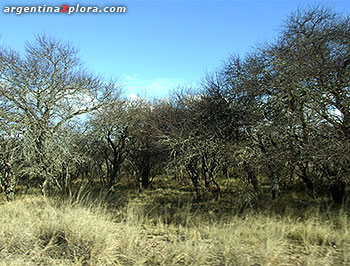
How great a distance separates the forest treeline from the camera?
A: 6.50 meters

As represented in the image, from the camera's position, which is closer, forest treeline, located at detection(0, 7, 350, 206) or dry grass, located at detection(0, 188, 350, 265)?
dry grass, located at detection(0, 188, 350, 265)

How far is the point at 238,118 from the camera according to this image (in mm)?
8281

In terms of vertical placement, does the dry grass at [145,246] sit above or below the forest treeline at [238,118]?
below

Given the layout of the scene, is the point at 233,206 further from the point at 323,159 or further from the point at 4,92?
the point at 4,92

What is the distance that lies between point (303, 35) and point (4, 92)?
9874 millimetres

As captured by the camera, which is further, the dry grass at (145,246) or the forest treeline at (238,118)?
the forest treeline at (238,118)

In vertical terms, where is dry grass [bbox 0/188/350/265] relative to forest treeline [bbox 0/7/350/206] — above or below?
below

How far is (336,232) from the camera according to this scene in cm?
451

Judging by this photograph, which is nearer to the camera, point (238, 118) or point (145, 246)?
point (145, 246)

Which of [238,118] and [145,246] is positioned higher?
[238,118]

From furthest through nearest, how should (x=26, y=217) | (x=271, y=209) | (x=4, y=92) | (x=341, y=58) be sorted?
1. (x=4, y=92)
2. (x=271, y=209)
3. (x=341, y=58)
4. (x=26, y=217)

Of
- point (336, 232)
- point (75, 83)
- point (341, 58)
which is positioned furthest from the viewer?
point (75, 83)

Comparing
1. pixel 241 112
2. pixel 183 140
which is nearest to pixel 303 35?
pixel 241 112

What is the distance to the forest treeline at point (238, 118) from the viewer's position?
6496 millimetres
